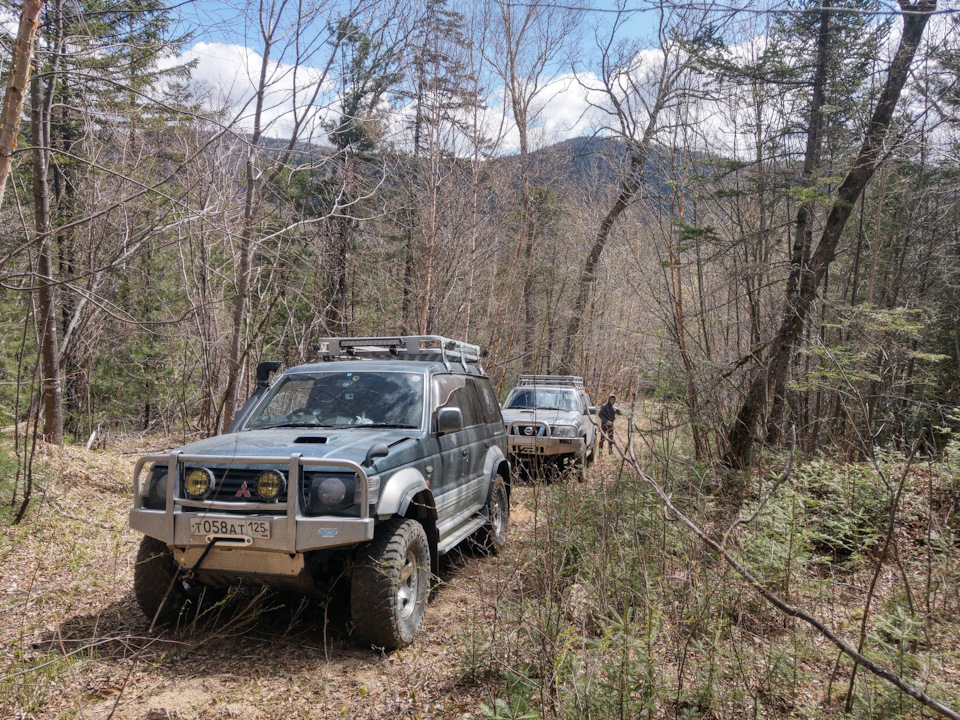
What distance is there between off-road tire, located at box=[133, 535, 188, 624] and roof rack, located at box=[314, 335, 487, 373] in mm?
2647

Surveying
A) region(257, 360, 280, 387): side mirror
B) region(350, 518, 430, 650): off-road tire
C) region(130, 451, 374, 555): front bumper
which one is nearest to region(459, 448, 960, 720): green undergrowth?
region(350, 518, 430, 650): off-road tire

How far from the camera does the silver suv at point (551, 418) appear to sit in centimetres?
1224

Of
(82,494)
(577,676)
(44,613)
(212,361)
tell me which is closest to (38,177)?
(212,361)

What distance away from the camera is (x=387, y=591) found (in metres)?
4.36

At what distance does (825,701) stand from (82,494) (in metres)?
9.26

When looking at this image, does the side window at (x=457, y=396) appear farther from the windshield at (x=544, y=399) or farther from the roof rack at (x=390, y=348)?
the windshield at (x=544, y=399)

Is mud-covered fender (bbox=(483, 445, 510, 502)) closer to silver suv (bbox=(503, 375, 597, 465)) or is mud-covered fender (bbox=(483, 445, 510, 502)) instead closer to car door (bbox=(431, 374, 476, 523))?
car door (bbox=(431, 374, 476, 523))

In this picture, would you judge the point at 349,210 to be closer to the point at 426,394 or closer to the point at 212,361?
the point at 212,361

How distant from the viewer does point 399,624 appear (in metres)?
4.50

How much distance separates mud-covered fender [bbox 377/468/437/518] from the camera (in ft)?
14.8

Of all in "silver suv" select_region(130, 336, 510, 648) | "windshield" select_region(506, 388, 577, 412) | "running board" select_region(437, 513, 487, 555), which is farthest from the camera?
"windshield" select_region(506, 388, 577, 412)

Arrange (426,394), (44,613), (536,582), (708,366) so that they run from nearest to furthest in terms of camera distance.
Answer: (536,582)
(44,613)
(426,394)
(708,366)

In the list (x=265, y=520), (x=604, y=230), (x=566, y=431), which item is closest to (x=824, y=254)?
(x=566, y=431)

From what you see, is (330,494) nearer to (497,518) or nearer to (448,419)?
(448,419)
